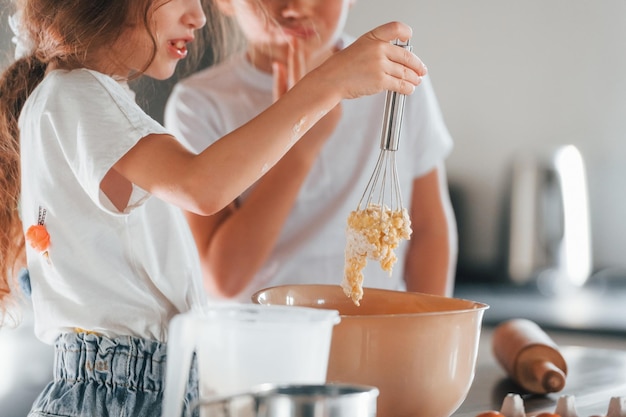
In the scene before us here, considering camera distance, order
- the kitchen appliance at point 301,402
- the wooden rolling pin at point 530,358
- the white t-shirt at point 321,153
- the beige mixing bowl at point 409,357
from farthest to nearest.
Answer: the white t-shirt at point 321,153, the wooden rolling pin at point 530,358, the beige mixing bowl at point 409,357, the kitchen appliance at point 301,402

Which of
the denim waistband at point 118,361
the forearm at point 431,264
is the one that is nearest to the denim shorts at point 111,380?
the denim waistband at point 118,361

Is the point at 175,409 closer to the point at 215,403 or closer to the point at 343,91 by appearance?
the point at 215,403

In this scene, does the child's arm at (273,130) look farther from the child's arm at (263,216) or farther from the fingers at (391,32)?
the child's arm at (263,216)

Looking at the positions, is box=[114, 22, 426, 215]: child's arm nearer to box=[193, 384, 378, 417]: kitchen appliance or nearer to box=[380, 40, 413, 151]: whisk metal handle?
box=[380, 40, 413, 151]: whisk metal handle

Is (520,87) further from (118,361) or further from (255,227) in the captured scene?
(118,361)

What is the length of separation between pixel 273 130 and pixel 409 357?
0.71 feet

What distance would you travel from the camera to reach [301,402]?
0.48 m

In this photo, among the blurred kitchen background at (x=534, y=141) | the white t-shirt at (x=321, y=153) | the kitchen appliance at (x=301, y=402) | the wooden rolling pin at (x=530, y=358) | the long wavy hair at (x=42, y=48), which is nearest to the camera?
the kitchen appliance at (x=301, y=402)

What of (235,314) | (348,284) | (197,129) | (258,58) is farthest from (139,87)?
(235,314)

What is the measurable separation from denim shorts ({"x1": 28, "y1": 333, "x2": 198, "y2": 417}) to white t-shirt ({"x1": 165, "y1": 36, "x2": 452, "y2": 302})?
49 centimetres

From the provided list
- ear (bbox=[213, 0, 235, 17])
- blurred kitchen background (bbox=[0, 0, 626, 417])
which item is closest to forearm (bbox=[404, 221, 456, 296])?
ear (bbox=[213, 0, 235, 17])

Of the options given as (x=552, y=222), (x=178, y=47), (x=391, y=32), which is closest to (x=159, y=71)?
(x=178, y=47)

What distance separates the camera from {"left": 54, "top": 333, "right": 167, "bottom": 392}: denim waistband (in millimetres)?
767

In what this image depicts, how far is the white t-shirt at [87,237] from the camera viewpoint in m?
0.74
